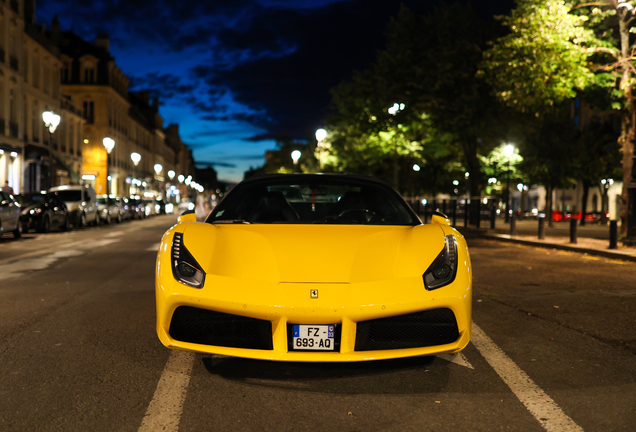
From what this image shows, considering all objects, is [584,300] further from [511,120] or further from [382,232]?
[511,120]

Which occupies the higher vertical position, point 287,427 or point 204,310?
point 204,310

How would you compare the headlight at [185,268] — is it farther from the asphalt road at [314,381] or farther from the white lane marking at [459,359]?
the white lane marking at [459,359]

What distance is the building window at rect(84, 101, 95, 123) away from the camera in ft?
218

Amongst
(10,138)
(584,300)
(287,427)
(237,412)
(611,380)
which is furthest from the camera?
(10,138)

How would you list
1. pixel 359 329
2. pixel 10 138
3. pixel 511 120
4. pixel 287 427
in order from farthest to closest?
pixel 10 138 → pixel 511 120 → pixel 359 329 → pixel 287 427

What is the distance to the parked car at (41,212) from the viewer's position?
73.7ft

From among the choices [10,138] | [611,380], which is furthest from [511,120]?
[10,138]

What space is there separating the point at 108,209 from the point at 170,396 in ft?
105

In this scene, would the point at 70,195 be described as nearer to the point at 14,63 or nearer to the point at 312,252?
the point at 14,63

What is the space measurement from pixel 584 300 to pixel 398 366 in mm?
4318

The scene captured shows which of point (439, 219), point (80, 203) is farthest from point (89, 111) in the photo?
point (439, 219)

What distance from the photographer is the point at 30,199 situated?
77.2ft

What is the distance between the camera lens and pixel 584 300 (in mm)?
7898

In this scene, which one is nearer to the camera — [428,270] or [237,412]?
[237,412]
